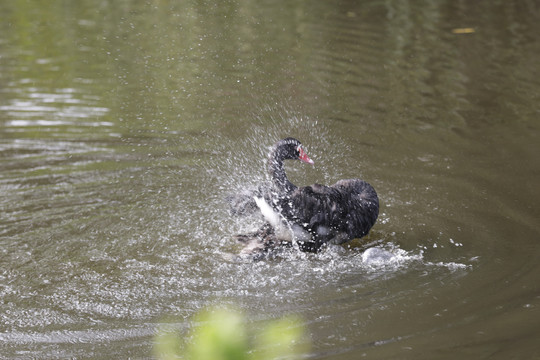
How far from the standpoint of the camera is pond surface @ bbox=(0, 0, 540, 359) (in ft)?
13.3

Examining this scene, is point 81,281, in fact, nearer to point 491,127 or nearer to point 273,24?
point 491,127

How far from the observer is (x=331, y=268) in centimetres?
468

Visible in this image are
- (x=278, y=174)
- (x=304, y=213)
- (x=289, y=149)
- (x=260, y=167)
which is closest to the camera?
(x=304, y=213)

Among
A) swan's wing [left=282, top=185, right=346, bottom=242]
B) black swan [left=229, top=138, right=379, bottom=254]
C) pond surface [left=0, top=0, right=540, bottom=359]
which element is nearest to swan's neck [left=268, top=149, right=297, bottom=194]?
black swan [left=229, top=138, right=379, bottom=254]

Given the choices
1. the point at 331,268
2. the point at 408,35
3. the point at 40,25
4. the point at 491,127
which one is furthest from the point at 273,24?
the point at 331,268

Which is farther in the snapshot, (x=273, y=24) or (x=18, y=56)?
(x=273, y=24)

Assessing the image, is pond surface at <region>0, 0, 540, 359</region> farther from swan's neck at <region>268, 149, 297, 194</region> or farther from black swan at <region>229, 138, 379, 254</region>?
swan's neck at <region>268, 149, 297, 194</region>

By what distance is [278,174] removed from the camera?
518 cm

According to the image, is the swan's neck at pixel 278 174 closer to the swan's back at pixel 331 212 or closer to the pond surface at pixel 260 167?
the swan's back at pixel 331 212

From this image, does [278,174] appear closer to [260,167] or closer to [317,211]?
[317,211]

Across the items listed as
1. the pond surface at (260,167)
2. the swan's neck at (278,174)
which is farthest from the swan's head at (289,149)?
the pond surface at (260,167)

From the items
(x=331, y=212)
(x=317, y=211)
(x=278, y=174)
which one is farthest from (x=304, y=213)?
(x=278, y=174)

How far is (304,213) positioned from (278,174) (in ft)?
1.57

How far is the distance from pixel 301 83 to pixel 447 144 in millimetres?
2381
